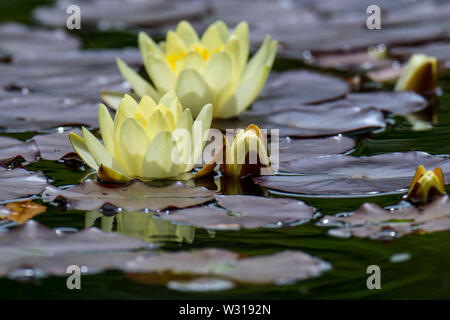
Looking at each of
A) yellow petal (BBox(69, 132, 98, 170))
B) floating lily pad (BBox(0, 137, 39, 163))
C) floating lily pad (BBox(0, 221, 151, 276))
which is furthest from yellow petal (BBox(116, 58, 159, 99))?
floating lily pad (BBox(0, 221, 151, 276))

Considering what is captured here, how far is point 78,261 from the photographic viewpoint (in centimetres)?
152

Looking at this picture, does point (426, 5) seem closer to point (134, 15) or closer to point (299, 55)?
point (299, 55)

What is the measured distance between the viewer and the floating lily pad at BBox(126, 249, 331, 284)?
1460 millimetres

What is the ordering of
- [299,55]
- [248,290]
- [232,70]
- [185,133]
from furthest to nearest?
[299,55]
[232,70]
[185,133]
[248,290]

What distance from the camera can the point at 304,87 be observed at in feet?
10.0

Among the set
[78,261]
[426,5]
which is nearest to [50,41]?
[426,5]

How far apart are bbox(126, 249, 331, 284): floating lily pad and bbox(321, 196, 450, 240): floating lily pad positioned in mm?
162

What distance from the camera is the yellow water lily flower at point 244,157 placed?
202 centimetres

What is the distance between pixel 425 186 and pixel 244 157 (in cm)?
52

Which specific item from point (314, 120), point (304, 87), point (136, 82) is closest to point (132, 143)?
point (136, 82)

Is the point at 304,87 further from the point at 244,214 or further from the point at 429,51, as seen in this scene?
the point at 244,214

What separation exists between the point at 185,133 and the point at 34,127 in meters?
0.81

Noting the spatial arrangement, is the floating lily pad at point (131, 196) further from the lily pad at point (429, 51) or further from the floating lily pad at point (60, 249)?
the lily pad at point (429, 51)
